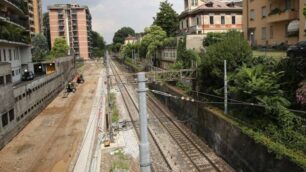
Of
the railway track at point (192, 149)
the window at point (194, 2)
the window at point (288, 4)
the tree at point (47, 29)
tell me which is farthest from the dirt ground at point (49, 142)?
the tree at point (47, 29)

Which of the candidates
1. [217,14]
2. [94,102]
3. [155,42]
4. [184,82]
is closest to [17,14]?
[94,102]

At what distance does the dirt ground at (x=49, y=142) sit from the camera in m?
21.6

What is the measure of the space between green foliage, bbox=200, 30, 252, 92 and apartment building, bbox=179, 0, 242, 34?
32386mm

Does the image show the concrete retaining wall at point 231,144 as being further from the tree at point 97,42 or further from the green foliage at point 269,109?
the tree at point 97,42

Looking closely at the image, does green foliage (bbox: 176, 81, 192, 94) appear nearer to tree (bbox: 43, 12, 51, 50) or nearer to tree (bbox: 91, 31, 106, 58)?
tree (bbox: 43, 12, 51, 50)

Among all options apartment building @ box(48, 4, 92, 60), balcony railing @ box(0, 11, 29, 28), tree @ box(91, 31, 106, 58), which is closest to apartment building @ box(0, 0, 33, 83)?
balcony railing @ box(0, 11, 29, 28)

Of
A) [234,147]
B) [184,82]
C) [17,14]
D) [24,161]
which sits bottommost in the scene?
[24,161]

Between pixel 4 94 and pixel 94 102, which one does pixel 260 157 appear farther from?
pixel 94 102

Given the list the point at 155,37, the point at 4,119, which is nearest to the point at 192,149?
the point at 4,119

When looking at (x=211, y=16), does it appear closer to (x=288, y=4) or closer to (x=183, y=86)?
(x=288, y=4)

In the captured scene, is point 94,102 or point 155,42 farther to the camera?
point 155,42

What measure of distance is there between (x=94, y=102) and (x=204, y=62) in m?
22.6

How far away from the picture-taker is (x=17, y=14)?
2021 inches

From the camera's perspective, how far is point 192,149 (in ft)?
76.3
